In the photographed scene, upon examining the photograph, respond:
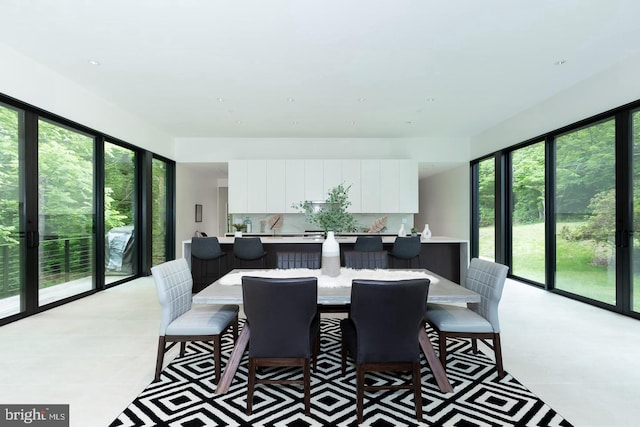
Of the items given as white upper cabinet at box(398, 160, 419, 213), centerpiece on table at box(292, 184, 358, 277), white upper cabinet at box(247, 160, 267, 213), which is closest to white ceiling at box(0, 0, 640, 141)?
centerpiece on table at box(292, 184, 358, 277)

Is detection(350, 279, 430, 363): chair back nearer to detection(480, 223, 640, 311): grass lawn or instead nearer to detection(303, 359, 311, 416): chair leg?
detection(303, 359, 311, 416): chair leg

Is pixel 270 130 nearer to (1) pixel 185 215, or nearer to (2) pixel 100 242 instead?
(1) pixel 185 215

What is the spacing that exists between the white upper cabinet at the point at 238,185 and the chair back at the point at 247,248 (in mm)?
2580

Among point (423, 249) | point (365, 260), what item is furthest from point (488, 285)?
point (423, 249)

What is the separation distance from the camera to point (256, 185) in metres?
6.88

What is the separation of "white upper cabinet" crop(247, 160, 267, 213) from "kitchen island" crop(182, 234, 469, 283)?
1.98m

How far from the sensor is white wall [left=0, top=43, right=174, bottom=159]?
3.37 metres

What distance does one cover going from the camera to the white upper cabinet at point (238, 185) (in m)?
6.84

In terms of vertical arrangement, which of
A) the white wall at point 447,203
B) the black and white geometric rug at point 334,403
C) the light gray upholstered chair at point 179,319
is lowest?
the black and white geometric rug at point 334,403

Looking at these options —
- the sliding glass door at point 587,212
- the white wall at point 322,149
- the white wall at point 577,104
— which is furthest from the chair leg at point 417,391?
the white wall at point 322,149

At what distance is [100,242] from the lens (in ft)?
15.9

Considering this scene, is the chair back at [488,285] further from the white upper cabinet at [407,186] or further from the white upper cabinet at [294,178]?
the white upper cabinet at [294,178]

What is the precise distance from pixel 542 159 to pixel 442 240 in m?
2.06

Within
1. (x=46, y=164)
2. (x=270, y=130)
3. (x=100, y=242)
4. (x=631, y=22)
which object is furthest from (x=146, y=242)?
(x=631, y=22)
